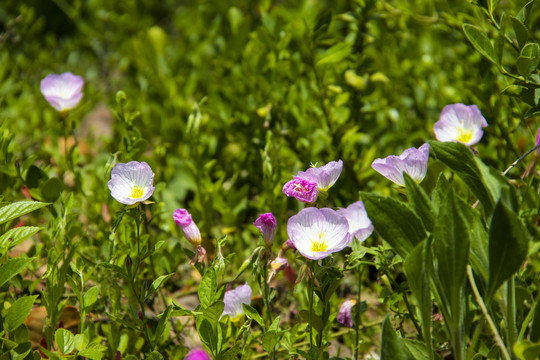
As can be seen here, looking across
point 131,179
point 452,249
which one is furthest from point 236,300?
point 452,249

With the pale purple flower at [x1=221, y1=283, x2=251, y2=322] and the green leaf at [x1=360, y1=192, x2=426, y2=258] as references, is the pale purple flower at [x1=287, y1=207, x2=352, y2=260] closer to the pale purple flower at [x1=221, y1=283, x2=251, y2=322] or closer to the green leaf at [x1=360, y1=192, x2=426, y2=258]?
the green leaf at [x1=360, y1=192, x2=426, y2=258]

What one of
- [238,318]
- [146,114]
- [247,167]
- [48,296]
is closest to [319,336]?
[238,318]

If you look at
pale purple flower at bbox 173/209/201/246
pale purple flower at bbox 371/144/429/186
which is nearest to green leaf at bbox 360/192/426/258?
pale purple flower at bbox 371/144/429/186

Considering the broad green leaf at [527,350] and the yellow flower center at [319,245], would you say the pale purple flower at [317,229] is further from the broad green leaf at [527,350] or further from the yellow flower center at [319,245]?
the broad green leaf at [527,350]

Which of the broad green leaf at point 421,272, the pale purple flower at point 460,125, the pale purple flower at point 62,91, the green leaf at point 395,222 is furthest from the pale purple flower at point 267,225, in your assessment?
the pale purple flower at point 62,91

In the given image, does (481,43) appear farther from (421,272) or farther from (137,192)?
(137,192)
